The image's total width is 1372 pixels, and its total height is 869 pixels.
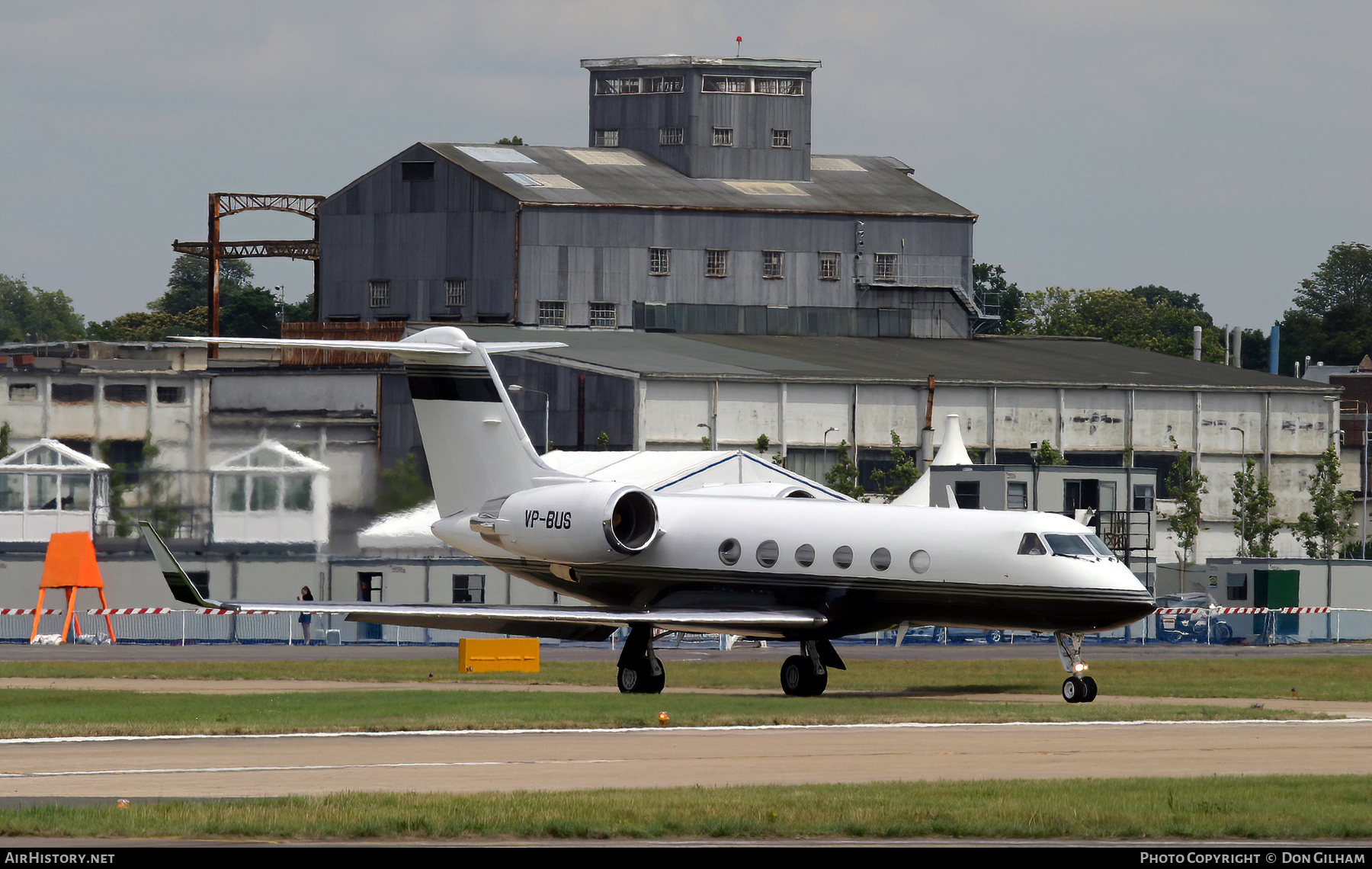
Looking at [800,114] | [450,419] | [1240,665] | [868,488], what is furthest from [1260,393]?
[450,419]

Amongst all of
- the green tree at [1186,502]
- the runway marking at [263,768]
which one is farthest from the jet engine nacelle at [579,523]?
the green tree at [1186,502]

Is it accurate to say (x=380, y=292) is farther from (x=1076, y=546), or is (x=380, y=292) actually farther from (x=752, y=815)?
(x=752, y=815)

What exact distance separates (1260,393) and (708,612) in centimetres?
7117

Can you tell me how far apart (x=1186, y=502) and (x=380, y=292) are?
45.8 metres

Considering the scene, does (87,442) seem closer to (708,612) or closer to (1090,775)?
(708,612)

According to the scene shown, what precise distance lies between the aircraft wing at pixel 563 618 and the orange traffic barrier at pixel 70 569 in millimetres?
23542

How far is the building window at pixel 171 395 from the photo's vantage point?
6259 centimetres

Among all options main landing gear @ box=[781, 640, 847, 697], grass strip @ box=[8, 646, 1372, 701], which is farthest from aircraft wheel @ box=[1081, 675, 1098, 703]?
main landing gear @ box=[781, 640, 847, 697]

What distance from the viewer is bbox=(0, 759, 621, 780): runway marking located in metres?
20.7

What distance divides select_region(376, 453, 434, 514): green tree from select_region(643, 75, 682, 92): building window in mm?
68202

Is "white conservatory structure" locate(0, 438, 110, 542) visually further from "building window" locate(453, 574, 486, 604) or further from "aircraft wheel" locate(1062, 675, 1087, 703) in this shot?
"aircraft wheel" locate(1062, 675, 1087, 703)

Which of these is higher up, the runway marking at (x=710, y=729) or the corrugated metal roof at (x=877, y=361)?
the corrugated metal roof at (x=877, y=361)

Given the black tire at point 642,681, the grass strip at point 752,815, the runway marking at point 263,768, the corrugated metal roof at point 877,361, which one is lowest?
the black tire at point 642,681

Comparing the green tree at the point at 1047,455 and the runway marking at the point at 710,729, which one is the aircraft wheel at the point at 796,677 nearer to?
the runway marking at the point at 710,729
